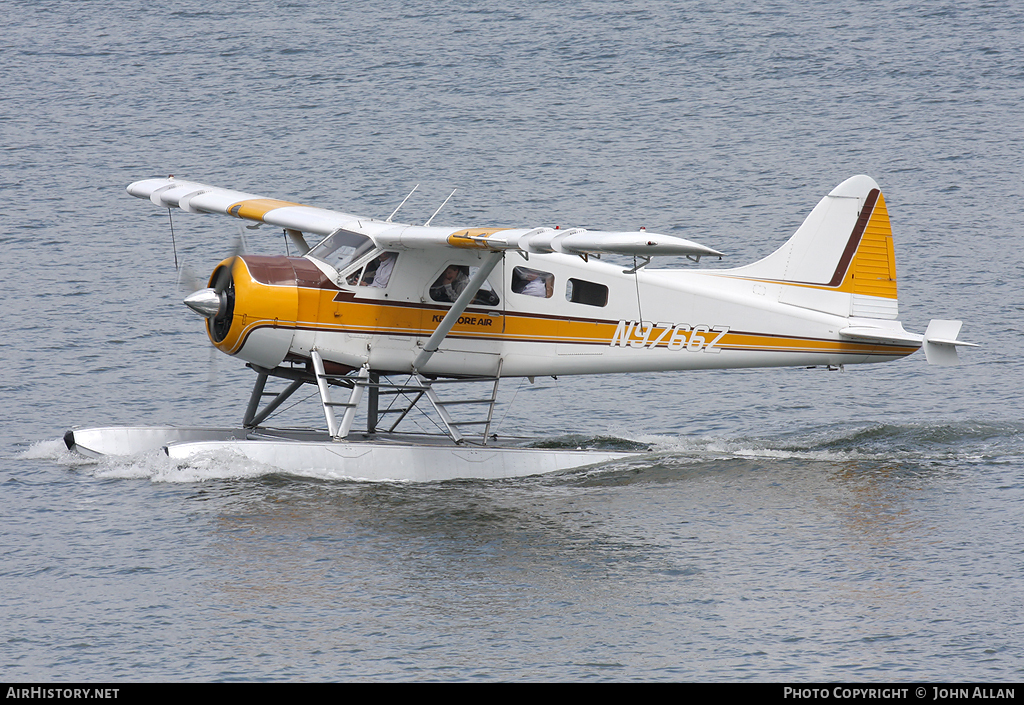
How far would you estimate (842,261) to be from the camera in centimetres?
1873

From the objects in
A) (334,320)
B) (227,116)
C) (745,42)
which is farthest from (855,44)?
(334,320)

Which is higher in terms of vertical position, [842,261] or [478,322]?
[842,261]

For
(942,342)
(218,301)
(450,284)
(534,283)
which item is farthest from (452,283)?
(942,342)

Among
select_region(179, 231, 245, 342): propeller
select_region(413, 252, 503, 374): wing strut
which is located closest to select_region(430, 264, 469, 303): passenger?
select_region(413, 252, 503, 374): wing strut

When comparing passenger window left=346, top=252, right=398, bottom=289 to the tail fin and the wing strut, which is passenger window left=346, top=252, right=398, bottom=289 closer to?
the wing strut

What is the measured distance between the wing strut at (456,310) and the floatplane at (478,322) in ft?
0.07

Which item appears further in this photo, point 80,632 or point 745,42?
point 745,42

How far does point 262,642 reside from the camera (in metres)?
13.5

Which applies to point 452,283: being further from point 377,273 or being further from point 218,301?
point 218,301

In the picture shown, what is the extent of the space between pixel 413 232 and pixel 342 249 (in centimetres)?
129

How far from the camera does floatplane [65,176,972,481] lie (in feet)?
57.1

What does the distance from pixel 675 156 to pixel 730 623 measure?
26973 millimetres

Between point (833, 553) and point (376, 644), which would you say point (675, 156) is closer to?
point (833, 553)

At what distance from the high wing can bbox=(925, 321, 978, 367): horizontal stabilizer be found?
12.2ft
